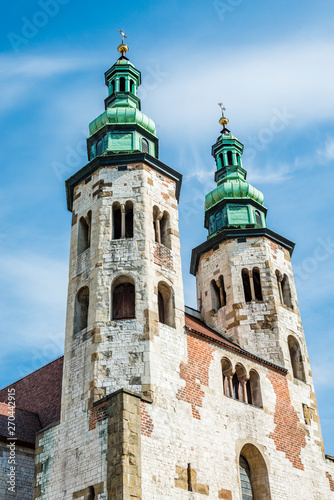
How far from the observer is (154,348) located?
19.2 meters

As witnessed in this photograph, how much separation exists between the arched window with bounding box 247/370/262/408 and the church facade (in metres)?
0.05

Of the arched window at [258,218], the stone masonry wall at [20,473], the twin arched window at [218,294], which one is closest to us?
the stone masonry wall at [20,473]

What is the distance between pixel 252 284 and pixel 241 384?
617 cm

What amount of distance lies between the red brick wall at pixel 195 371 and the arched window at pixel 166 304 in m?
0.89

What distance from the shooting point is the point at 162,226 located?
2353 cm

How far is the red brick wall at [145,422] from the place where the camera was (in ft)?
56.5

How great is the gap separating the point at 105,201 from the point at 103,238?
5.59ft

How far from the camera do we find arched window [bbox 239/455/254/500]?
20188 millimetres

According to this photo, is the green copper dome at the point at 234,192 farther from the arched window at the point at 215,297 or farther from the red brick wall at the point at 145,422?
the red brick wall at the point at 145,422

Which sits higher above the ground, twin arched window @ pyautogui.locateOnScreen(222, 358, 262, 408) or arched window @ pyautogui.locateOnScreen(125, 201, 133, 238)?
arched window @ pyautogui.locateOnScreen(125, 201, 133, 238)

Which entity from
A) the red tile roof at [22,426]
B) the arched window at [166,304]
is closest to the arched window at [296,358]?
the arched window at [166,304]

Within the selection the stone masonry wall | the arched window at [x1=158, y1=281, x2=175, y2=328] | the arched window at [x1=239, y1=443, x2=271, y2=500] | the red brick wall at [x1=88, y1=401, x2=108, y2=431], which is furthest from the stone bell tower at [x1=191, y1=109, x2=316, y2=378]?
the stone masonry wall

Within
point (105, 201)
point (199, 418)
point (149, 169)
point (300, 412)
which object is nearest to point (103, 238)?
point (105, 201)

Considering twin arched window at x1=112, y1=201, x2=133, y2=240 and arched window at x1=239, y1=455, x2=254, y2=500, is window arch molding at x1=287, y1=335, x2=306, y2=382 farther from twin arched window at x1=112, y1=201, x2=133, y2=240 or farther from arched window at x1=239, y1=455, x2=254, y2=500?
twin arched window at x1=112, y1=201, x2=133, y2=240
